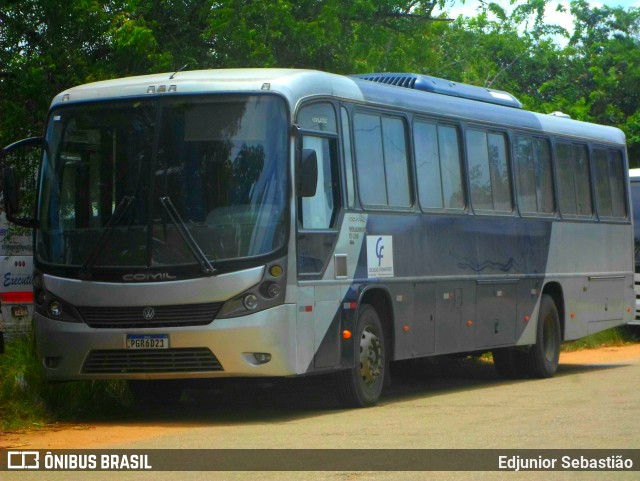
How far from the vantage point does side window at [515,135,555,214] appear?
16.9 m

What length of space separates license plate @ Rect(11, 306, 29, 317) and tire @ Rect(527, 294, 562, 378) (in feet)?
20.1

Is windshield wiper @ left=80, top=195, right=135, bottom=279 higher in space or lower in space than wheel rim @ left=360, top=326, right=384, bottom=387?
higher

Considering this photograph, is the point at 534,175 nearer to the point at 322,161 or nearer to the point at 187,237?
the point at 322,161

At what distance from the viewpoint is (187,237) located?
39.0 feet

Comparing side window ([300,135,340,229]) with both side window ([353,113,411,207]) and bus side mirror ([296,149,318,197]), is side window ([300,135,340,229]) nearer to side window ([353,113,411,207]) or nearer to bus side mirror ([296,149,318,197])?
bus side mirror ([296,149,318,197])

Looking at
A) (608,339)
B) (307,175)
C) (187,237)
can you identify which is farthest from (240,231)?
(608,339)

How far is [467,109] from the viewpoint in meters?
15.8

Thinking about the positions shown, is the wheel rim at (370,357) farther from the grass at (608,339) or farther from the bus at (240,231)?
the grass at (608,339)

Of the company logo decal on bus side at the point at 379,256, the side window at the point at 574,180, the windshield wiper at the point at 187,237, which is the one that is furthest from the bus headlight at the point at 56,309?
the side window at the point at 574,180

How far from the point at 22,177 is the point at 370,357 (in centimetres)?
481

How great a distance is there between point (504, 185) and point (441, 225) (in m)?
1.95

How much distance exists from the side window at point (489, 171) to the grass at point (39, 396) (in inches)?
183

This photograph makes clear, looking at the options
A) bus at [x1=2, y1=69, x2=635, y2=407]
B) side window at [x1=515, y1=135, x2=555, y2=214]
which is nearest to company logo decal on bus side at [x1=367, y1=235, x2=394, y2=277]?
bus at [x1=2, y1=69, x2=635, y2=407]

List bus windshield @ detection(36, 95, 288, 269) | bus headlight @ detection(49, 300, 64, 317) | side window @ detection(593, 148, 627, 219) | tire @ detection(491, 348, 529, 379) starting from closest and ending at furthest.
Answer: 1. bus windshield @ detection(36, 95, 288, 269)
2. bus headlight @ detection(49, 300, 64, 317)
3. tire @ detection(491, 348, 529, 379)
4. side window @ detection(593, 148, 627, 219)
